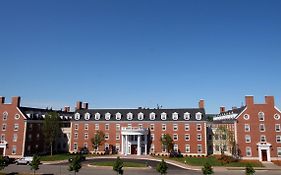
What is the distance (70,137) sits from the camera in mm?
73062

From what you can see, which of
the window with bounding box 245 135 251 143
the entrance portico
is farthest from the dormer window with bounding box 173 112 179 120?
the window with bounding box 245 135 251 143

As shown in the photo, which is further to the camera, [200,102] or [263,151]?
[200,102]

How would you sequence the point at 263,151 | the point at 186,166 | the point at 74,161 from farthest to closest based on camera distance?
the point at 263,151, the point at 186,166, the point at 74,161

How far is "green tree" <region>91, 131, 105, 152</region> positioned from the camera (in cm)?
A: 6750

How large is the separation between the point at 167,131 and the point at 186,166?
758 inches

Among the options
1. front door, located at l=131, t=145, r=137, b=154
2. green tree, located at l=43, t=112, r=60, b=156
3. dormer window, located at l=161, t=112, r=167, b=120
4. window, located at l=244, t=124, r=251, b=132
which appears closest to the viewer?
window, located at l=244, t=124, r=251, b=132

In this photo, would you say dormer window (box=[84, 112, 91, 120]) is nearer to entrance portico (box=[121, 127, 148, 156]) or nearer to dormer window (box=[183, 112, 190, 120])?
entrance portico (box=[121, 127, 148, 156])

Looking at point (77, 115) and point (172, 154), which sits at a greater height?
point (77, 115)

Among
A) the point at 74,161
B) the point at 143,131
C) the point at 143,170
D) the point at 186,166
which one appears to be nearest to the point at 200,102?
the point at 143,131

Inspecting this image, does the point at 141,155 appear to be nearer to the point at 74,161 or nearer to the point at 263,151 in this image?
the point at 263,151

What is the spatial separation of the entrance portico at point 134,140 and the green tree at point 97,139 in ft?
17.2

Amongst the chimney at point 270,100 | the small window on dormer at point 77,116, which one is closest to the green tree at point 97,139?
the small window on dormer at point 77,116

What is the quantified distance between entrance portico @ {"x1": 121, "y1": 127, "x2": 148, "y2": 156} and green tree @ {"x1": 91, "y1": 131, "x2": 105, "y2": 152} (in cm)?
525

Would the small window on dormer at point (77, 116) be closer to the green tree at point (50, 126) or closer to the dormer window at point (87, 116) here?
the dormer window at point (87, 116)
